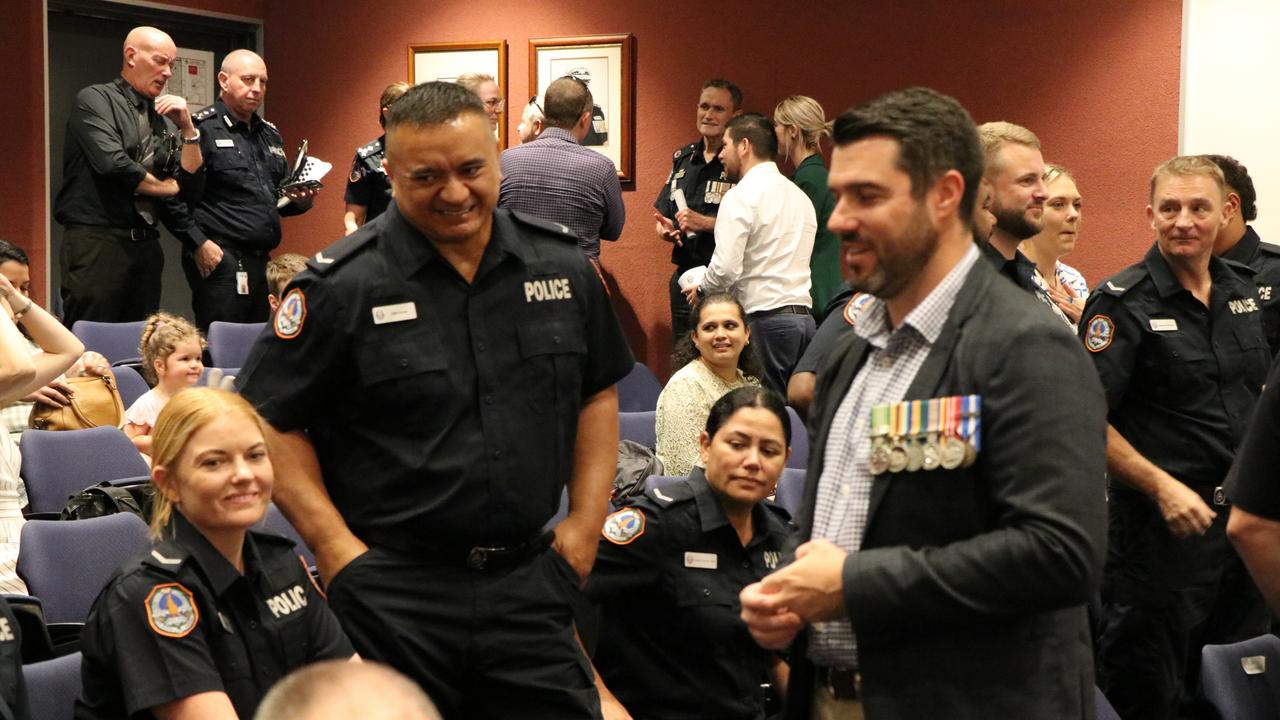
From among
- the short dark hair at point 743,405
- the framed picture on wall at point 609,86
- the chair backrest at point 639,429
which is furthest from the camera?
the framed picture on wall at point 609,86

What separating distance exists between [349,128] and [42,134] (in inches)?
71.3

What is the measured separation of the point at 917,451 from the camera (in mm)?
1733

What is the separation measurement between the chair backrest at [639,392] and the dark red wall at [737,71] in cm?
150

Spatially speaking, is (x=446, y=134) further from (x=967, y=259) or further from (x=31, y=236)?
(x=31, y=236)

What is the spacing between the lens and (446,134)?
2.33 meters

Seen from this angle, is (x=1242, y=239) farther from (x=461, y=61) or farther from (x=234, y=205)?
(x=461, y=61)

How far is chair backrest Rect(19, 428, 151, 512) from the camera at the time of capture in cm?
439

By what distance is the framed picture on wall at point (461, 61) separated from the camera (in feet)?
27.9

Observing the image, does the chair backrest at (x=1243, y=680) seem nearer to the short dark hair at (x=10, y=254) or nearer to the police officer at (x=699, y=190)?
the police officer at (x=699, y=190)

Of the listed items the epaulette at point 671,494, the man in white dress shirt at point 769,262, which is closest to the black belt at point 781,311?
the man in white dress shirt at point 769,262

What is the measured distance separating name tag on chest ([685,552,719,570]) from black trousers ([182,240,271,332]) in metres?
4.55

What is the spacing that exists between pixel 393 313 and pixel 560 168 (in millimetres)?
3991

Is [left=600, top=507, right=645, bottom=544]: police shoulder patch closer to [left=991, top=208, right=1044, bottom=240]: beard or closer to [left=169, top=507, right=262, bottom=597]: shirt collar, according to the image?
[left=169, top=507, right=262, bottom=597]: shirt collar

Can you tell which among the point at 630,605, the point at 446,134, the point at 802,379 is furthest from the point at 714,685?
the point at 446,134
